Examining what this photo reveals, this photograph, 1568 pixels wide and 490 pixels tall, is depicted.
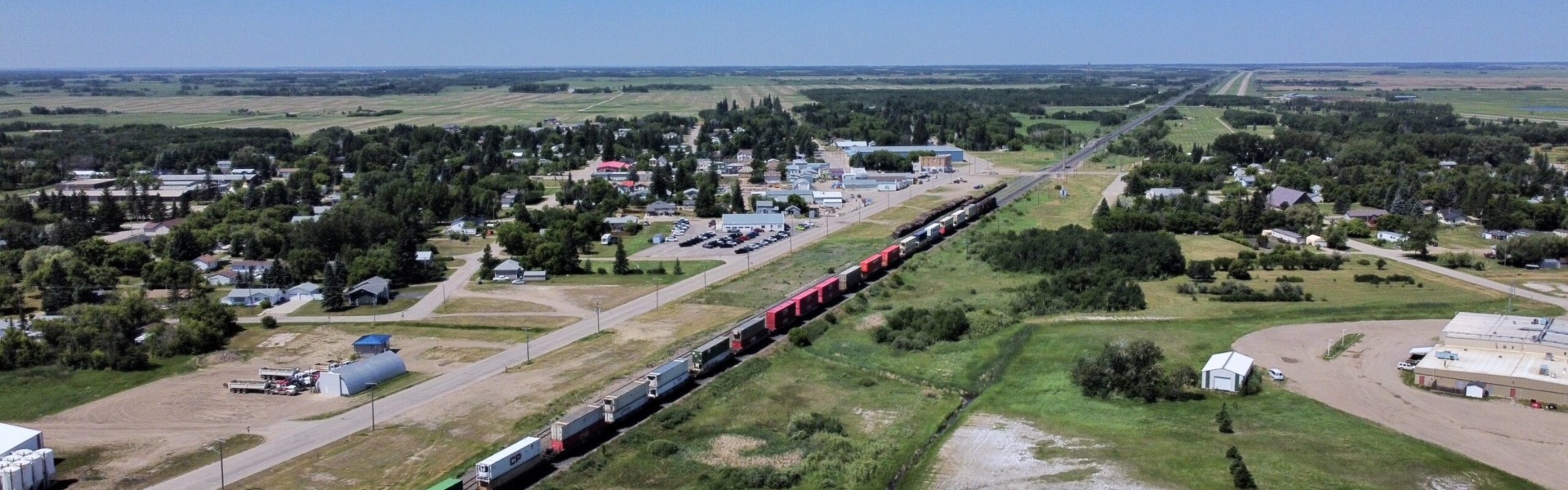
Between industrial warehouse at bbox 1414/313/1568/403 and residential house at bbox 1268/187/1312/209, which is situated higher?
residential house at bbox 1268/187/1312/209

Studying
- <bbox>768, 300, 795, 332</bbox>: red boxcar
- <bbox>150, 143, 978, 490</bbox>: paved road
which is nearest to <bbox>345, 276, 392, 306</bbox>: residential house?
<bbox>150, 143, 978, 490</bbox>: paved road

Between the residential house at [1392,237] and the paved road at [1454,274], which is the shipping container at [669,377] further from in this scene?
the residential house at [1392,237]

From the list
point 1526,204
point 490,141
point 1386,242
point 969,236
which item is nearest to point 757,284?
point 969,236

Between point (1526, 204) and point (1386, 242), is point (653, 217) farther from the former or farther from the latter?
point (1526, 204)

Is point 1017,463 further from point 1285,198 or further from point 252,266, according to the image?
point 1285,198

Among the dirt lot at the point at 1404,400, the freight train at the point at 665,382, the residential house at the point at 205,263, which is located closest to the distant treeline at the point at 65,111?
the residential house at the point at 205,263

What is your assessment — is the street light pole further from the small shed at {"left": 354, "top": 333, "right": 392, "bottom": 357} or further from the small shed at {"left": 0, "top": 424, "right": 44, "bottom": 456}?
the small shed at {"left": 0, "top": 424, "right": 44, "bottom": 456}
